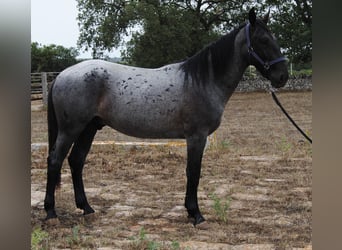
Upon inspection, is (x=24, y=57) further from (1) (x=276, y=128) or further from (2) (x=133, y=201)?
(1) (x=276, y=128)

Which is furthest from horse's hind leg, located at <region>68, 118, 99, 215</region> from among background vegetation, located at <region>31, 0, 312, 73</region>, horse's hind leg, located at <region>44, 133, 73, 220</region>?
background vegetation, located at <region>31, 0, 312, 73</region>

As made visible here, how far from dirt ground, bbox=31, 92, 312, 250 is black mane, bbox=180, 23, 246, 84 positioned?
0.30 metres

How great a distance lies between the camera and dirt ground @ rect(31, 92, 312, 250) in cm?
225

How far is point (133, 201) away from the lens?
8.96 ft

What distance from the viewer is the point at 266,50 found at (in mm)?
2162

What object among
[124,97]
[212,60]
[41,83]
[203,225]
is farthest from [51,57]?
[203,225]

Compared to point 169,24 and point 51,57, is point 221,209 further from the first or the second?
point 51,57

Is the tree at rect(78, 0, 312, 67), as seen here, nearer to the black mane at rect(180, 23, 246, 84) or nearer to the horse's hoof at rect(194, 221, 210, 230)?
the black mane at rect(180, 23, 246, 84)

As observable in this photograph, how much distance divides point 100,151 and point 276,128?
52.3 inches

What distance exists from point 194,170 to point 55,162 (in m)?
0.77

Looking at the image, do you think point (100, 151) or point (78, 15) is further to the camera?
point (100, 151)

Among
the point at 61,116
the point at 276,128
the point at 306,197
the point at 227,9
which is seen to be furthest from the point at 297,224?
the point at 61,116
